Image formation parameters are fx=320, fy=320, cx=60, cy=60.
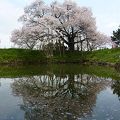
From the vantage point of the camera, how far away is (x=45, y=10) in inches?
2591

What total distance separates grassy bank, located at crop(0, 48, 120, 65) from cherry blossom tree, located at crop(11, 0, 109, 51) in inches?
110

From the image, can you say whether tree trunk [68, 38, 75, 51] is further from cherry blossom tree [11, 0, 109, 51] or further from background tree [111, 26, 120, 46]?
background tree [111, 26, 120, 46]

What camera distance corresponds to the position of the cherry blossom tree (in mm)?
62562

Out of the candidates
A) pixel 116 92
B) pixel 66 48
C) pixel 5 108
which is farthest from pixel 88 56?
pixel 5 108

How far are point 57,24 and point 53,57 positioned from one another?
6713 millimetres

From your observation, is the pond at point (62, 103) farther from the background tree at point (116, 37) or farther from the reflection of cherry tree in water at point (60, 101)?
the background tree at point (116, 37)

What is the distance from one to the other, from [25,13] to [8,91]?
147 ft

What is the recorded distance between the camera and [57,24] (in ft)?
205

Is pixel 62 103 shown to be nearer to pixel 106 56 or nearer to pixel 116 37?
pixel 106 56

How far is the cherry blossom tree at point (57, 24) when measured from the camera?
62.6 metres

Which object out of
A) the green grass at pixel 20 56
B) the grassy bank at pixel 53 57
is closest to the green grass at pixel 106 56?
the grassy bank at pixel 53 57

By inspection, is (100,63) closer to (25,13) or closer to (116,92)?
(25,13)

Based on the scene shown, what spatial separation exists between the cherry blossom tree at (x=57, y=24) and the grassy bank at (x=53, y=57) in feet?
9.16

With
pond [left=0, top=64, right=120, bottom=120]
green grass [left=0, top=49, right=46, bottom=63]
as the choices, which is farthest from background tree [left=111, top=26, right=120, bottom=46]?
pond [left=0, top=64, right=120, bottom=120]
